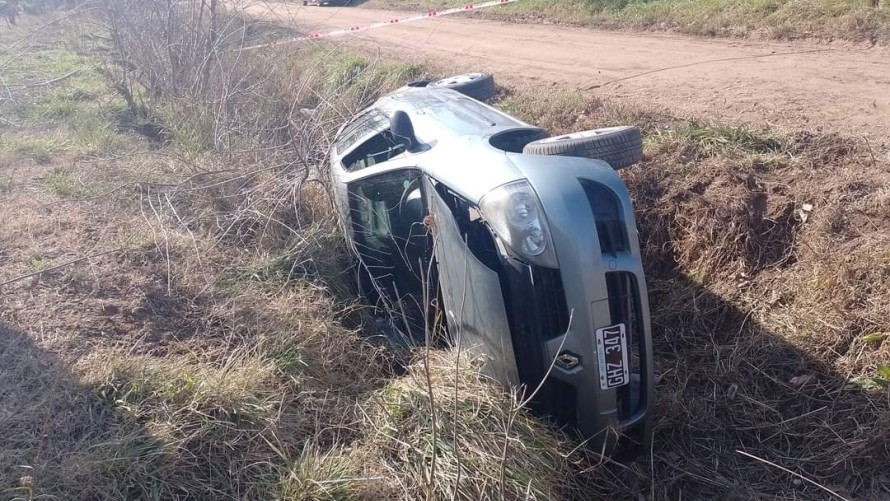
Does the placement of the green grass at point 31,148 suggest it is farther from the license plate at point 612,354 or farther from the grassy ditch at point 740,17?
the grassy ditch at point 740,17

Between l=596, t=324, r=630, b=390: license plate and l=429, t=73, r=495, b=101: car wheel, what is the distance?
124 inches

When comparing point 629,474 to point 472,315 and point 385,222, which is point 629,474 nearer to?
point 472,315

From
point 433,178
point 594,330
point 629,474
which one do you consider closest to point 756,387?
point 629,474

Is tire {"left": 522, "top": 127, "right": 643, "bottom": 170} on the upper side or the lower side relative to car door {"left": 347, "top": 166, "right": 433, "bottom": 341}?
upper

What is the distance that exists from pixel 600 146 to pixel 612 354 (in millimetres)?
1198

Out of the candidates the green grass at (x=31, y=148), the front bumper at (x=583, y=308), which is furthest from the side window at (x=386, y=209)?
the green grass at (x=31, y=148)

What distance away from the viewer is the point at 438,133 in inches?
173

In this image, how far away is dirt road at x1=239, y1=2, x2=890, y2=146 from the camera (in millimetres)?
6609

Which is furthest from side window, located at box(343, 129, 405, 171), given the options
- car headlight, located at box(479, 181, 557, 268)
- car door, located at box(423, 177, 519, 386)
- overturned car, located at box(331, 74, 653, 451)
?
car headlight, located at box(479, 181, 557, 268)

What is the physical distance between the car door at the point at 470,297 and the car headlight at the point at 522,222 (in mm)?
193

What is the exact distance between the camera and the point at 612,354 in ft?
10.9

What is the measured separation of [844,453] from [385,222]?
2833mm

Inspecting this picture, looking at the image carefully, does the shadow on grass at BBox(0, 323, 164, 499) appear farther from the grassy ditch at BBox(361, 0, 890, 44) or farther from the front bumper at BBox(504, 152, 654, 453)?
the grassy ditch at BBox(361, 0, 890, 44)

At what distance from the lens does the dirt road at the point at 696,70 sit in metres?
6.61
